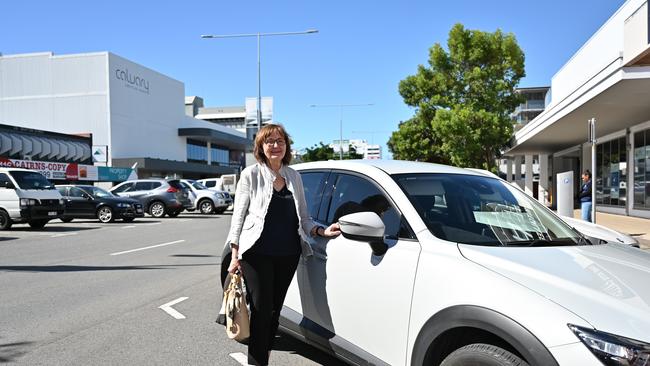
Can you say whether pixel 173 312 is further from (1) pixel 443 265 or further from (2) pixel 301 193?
(1) pixel 443 265

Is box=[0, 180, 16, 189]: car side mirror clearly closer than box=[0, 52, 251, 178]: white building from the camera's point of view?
Yes

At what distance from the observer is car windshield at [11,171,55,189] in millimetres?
16250

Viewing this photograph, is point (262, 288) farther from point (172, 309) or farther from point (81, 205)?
point (81, 205)

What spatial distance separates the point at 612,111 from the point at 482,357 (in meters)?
17.4

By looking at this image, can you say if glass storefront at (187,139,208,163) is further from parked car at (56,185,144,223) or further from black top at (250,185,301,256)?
black top at (250,185,301,256)

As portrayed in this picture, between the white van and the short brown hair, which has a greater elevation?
the short brown hair

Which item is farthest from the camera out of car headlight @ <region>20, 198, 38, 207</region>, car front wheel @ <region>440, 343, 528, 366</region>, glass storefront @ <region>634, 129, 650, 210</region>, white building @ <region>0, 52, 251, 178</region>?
white building @ <region>0, 52, 251, 178</region>

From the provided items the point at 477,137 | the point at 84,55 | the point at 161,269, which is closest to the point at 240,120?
the point at 84,55

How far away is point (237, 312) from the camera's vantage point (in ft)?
11.4

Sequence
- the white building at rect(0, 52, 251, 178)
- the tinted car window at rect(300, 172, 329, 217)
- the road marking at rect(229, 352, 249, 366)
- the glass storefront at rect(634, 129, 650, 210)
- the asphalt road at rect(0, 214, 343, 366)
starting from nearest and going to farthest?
the tinted car window at rect(300, 172, 329, 217), the road marking at rect(229, 352, 249, 366), the asphalt road at rect(0, 214, 343, 366), the glass storefront at rect(634, 129, 650, 210), the white building at rect(0, 52, 251, 178)

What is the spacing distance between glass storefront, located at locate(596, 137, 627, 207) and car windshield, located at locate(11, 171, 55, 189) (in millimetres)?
22150

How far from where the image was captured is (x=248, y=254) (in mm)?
3480

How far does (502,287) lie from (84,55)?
56137 millimetres

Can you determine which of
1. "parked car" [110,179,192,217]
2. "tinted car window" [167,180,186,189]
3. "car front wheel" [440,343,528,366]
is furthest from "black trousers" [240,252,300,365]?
"tinted car window" [167,180,186,189]
